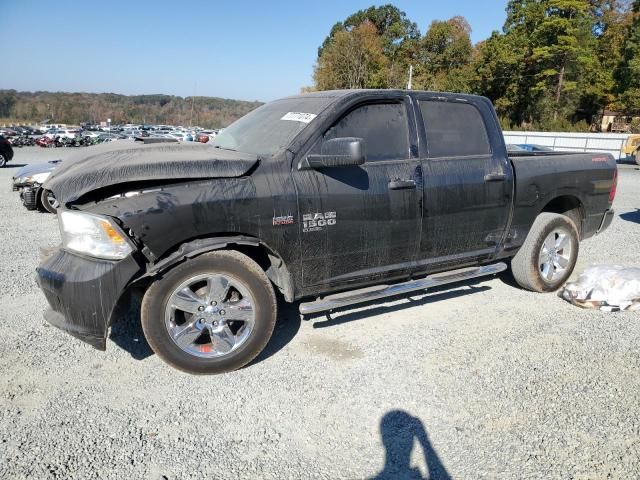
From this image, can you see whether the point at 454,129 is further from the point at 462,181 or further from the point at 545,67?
the point at 545,67

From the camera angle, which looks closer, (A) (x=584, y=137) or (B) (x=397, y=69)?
(A) (x=584, y=137)

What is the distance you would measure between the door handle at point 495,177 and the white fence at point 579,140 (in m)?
27.2

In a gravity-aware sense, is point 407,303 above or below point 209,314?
below

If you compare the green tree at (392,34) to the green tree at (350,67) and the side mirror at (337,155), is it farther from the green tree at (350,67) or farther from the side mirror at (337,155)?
the side mirror at (337,155)

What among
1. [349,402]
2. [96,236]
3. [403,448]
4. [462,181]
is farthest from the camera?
[462,181]

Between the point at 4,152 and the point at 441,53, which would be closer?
the point at 4,152

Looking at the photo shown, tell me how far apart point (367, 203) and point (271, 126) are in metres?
1.04

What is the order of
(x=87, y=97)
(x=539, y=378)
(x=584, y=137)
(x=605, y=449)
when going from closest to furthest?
(x=605, y=449) → (x=539, y=378) → (x=584, y=137) → (x=87, y=97)

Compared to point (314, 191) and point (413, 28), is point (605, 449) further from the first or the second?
point (413, 28)

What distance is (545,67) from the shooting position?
41906 millimetres

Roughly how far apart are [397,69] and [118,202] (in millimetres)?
56287

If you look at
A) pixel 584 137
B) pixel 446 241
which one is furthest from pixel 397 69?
pixel 446 241

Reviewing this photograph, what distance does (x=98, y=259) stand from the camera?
284 cm

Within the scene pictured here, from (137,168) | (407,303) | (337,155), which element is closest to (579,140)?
(407,303)
